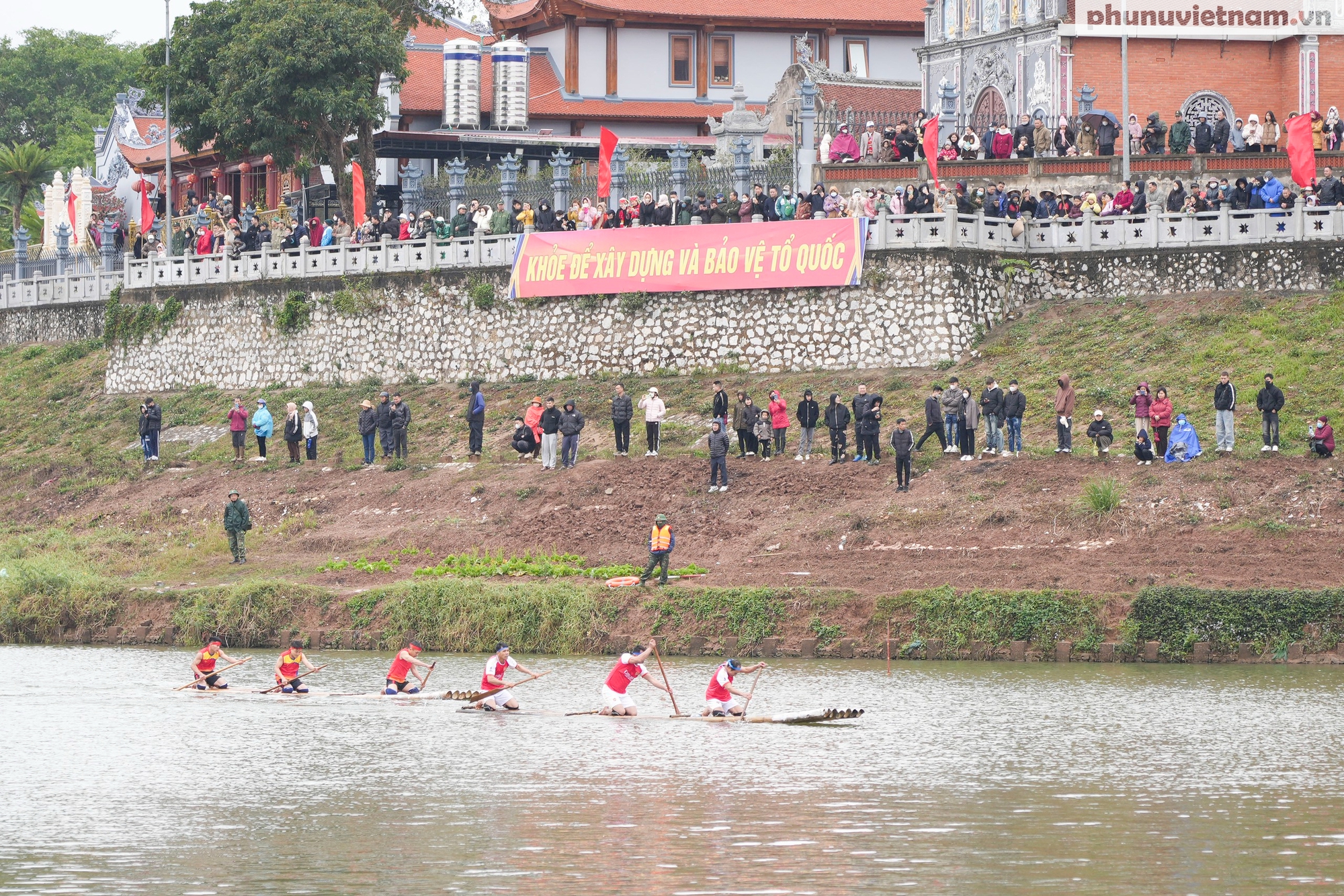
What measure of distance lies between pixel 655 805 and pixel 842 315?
23.6 meters

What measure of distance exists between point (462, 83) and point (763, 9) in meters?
12.8

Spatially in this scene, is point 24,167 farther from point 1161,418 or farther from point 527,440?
point 1161,418

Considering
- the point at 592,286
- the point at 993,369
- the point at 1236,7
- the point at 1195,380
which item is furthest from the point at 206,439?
the point at 1236,7

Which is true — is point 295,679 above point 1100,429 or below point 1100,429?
below

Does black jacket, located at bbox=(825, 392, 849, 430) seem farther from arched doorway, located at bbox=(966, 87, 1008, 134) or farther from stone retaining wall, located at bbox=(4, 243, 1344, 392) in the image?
arched doorway, located at bbox=(966, 87, 1008, 134)

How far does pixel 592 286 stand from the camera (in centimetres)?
4509

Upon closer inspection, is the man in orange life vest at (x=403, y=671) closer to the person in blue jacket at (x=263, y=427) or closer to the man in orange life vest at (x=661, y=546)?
the man in orange life vest at (x=661, y=546)

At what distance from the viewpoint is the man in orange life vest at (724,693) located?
25.9 meters

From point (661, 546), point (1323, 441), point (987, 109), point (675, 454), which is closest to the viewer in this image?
point (661, 546)

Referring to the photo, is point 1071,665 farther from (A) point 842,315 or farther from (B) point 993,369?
(A) point 842,315

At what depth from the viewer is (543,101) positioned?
214 feet

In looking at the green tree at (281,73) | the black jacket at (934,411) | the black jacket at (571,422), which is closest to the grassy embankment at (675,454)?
the black jacket at (934,411)

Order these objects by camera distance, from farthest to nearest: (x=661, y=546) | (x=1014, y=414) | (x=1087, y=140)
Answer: (x=1087, y=140)
(x=1014, y=414)
(x=661, y=546)

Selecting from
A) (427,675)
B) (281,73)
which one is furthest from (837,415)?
(281,73)
